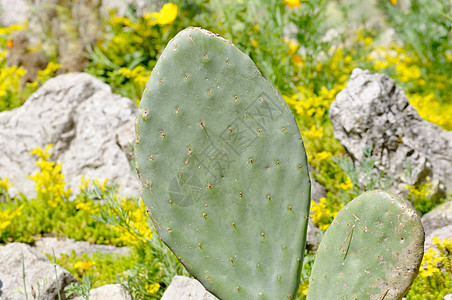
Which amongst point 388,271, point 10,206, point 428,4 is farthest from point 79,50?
point 388,271

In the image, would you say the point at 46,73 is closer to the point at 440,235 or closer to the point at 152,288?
the point at 152,288

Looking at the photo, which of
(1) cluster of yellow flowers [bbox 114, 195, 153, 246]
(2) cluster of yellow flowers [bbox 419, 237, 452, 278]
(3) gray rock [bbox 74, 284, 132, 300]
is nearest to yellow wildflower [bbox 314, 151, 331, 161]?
(2) cluster of yellow flowers [bbox 419, 237, 452, 278]

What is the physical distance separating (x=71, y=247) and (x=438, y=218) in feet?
8.34

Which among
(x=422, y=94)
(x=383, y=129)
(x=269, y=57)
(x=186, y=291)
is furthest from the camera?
(x=422, y=94)

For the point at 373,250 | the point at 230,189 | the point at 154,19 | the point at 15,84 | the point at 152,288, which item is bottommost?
the point at 152,288

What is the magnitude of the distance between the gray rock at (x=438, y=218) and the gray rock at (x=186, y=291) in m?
1.54

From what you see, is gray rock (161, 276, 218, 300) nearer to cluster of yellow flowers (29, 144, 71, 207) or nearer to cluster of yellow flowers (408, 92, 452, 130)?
cluster of yellow flowers (29, 144, 71, 207)

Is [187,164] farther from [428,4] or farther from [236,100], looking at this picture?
[428,4]

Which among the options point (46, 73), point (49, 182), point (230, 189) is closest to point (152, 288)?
point (230, 189)

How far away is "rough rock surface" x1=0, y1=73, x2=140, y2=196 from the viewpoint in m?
4.46

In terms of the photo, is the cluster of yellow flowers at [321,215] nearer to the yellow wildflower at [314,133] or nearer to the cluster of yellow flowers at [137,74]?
the yellow wildflower at [314,133]

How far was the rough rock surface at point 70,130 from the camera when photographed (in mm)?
4465

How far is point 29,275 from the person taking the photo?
9.80 ft

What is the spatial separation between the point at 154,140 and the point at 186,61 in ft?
1.03
